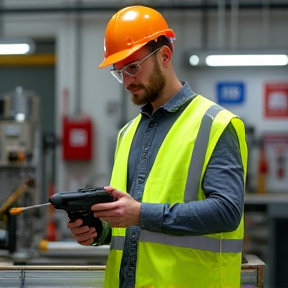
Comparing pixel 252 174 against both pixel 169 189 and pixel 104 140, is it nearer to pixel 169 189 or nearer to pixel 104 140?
pixel 104 140

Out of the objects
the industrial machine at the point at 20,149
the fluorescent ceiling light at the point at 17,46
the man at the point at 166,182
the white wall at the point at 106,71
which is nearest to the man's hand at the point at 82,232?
the man at the point at 166,182

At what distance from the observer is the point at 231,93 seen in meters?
6.34

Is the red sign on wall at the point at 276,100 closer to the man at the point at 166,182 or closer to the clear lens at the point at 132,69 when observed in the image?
the man at the point at 166,182

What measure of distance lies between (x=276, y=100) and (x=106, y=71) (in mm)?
1831

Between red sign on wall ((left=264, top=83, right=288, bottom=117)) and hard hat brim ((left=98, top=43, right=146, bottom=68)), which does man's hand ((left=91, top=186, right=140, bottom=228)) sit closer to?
hard hat brim ((left=98, top=43, right=146, bottom=68))

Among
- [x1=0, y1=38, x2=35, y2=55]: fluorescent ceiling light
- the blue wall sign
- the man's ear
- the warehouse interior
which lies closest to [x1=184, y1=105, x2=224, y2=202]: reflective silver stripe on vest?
the man's ear

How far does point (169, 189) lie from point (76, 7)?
208 inches

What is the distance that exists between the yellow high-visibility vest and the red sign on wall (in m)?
4.93

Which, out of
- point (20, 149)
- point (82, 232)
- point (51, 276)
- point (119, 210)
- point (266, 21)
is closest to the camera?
point (119, 210)

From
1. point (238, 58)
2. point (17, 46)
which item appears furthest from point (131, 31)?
point (17, 46)

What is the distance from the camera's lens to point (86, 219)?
1.54 meters

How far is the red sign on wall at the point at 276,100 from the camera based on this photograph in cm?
633

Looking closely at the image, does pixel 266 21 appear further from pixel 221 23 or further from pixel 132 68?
pixel 132 68

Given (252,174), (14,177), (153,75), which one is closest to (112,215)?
(153,75)
